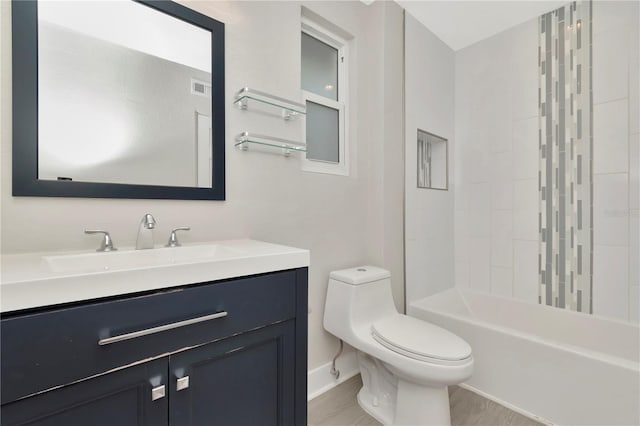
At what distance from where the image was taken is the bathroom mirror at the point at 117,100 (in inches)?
37.4

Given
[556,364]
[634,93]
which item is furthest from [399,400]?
[634,93]

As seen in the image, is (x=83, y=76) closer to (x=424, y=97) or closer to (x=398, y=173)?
(x=398, y=173)

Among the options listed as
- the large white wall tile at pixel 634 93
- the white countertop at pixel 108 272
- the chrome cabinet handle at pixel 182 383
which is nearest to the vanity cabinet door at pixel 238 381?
the chrome cabinet handle at pixel 182 383

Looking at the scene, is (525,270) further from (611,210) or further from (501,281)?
(611,210)

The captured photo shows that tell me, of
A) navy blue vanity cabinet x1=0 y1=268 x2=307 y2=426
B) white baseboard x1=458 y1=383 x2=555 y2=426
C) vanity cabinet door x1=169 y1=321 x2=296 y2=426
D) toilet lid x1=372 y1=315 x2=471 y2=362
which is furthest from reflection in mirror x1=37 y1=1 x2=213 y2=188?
white baseboard x1=458 y1=383 x2=555 y2=426

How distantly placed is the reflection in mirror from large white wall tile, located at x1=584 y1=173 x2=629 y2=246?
2334 mm

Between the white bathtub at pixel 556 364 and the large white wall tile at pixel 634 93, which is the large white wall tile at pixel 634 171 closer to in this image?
the large white wall tile at pixel 634 93

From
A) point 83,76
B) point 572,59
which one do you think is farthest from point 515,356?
point 83,76

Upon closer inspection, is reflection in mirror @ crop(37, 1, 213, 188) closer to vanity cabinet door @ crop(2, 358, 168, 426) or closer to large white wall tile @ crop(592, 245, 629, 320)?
vanity cabinet door @ crop(2, 358, 168, 426)

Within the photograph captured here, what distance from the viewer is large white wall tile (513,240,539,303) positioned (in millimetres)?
2172

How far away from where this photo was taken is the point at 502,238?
2330mm

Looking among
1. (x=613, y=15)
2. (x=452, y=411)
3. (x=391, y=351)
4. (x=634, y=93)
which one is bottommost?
(x=452, y=411)

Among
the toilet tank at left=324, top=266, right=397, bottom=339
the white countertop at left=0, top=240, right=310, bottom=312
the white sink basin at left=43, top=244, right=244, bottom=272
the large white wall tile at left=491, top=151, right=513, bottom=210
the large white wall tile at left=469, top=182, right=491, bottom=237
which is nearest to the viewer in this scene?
the white countertop at left=0, top=240, right=310, bottom=312

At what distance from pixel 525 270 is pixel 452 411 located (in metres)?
1.22
